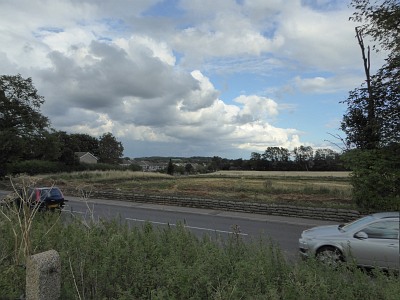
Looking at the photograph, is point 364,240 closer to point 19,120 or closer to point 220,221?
point 220,221

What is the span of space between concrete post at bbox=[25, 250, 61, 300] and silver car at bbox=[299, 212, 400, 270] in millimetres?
5304

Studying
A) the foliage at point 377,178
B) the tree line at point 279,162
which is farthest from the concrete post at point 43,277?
the tree line at point 279,162

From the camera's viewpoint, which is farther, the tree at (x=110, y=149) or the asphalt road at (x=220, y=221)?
the tree at (x=110, y=149)

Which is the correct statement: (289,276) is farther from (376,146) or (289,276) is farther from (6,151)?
(6,151)

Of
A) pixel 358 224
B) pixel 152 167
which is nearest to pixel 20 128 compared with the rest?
pixel 358 224

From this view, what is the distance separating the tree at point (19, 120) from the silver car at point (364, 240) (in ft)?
168

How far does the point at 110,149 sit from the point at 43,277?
412ft

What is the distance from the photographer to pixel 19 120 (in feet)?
181

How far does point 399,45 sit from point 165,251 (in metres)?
16.7

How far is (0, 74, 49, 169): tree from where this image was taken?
53094mm

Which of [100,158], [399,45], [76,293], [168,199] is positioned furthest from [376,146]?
[100,158]

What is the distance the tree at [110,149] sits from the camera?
411ft

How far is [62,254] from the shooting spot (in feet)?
15.6

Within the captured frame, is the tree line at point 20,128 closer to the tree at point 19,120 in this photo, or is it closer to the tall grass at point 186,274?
the tree at point 19,120
